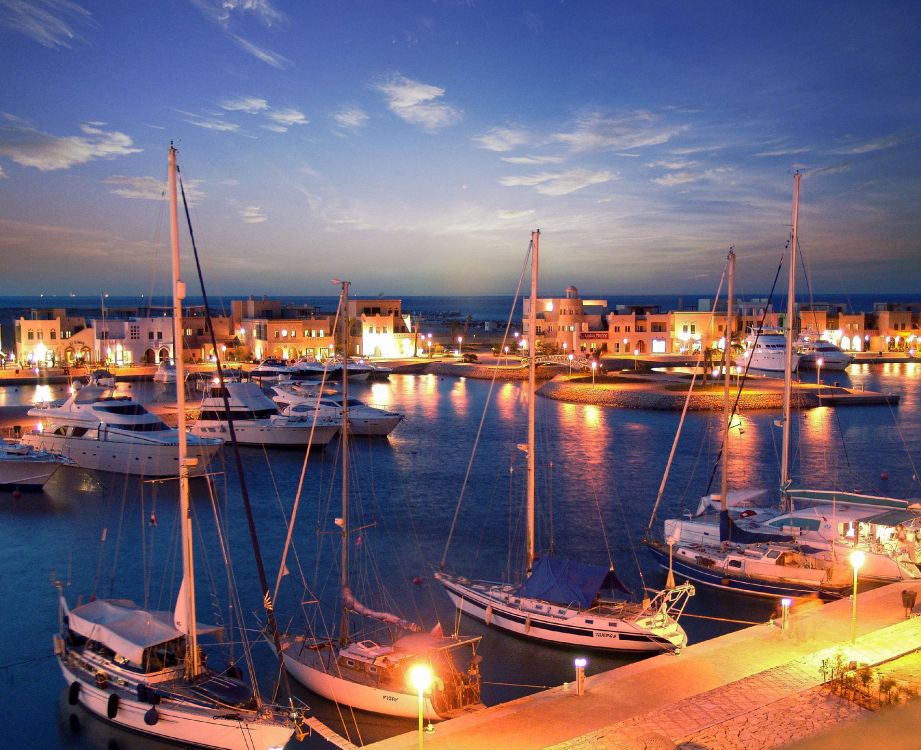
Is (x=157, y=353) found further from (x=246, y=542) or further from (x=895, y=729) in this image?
(x=895, y=729)

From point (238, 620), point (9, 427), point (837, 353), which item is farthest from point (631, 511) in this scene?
point (837, 353)

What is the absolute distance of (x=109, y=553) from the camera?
18031 millimetres

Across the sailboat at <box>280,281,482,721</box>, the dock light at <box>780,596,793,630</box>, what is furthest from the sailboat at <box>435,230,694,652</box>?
the sailboat at <box>280,281,482,721</box>

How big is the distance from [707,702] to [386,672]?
13.2 ft

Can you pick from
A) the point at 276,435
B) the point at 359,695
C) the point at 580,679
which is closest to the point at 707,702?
the point at 580,679

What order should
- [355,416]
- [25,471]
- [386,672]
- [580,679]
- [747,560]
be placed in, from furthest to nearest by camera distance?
[355,416] < [25,471] < [747,560] < [386,672] < [580,679]

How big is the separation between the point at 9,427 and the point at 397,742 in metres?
29.7

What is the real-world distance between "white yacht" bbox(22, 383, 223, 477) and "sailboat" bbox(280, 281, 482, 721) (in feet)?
48.7

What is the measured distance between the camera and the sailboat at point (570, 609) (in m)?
12.3

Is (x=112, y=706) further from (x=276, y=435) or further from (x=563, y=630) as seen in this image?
(x=276, y=435)

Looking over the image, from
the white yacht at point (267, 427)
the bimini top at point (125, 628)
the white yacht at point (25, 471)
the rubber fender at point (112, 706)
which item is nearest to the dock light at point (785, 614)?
the bimini top at point (125, 628)

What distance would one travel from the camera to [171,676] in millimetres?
10250

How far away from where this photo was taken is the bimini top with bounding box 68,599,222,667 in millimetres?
10344

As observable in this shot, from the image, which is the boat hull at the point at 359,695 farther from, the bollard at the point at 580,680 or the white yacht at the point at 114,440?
the white yacht at the point at 114,440
